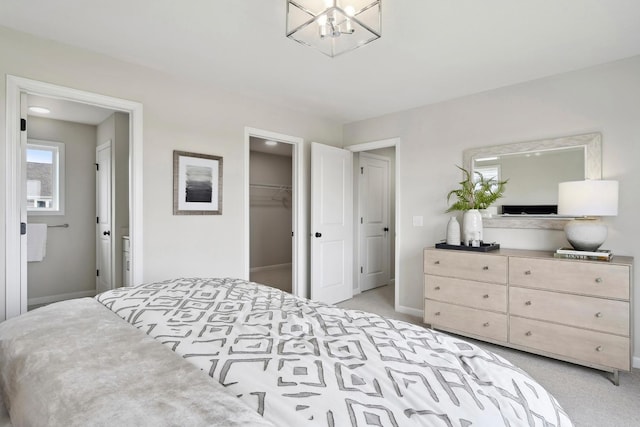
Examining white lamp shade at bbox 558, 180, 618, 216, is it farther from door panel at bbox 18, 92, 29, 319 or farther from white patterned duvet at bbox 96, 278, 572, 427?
door panel at bbox 18, 92, 29, 319

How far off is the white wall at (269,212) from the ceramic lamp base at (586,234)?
445cm

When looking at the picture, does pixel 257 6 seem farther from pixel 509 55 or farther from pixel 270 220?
pixel 270 220

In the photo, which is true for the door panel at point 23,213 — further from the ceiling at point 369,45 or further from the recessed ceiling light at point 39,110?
the recessed ceiling light at point 39,110

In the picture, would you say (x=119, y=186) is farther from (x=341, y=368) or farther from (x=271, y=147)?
(x=341, y=368)

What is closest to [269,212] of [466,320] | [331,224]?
[331,224]

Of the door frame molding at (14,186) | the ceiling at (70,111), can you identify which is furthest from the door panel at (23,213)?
the ceiling at (70,111)

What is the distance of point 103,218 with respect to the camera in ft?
13.6

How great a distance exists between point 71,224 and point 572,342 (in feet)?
18.1

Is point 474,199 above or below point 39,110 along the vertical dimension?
below

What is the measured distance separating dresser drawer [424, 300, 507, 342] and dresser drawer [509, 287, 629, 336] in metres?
0.19

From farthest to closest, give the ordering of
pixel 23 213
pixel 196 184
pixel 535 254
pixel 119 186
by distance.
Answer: pixel 119 186, pixel 196 184, pixel 535 254, pixel 23 213

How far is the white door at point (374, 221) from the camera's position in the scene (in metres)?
5.03

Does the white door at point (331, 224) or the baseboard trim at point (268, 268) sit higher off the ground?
the white door at point (331, 224)

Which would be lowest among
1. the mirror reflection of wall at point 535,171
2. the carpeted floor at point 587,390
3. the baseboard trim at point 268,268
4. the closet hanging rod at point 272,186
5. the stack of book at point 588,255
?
the carpeted floor at point 587,390
